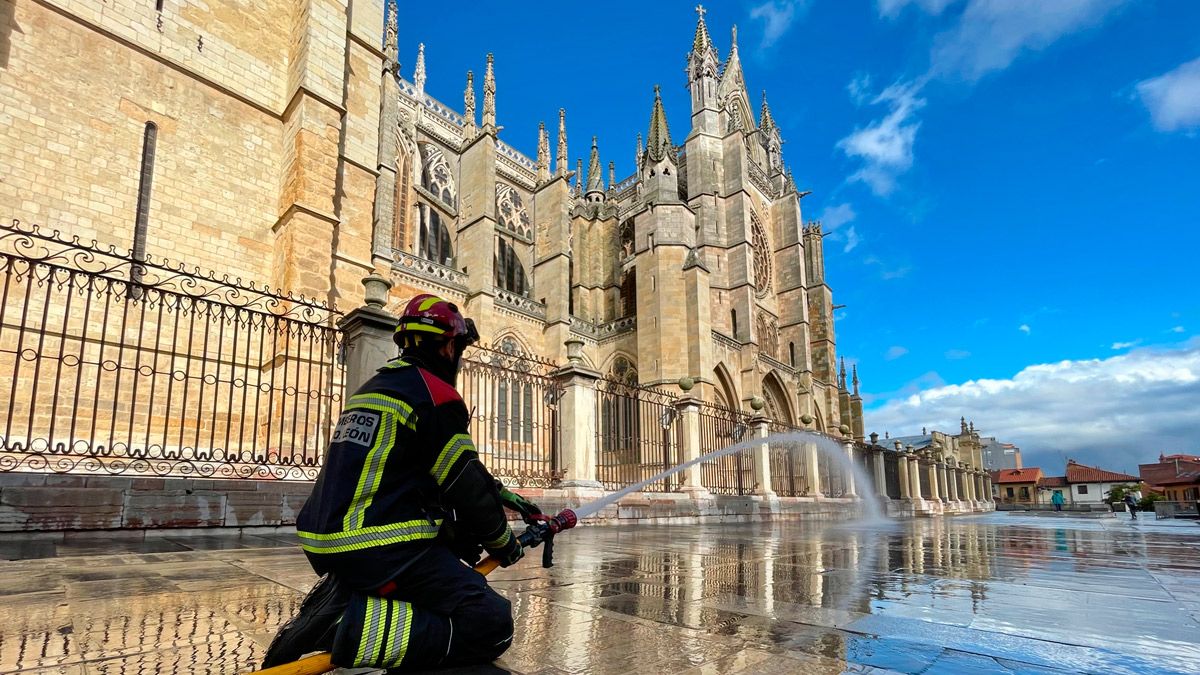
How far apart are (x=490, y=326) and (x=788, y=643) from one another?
19.1m

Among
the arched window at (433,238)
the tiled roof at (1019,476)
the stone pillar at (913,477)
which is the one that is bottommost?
the tiled roof at (1019,476)

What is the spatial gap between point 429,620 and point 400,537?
263 mm

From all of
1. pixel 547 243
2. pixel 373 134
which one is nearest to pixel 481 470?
pixel 373 134

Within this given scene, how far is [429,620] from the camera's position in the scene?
67.5 inches

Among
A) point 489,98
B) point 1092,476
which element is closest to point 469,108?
point 489,98

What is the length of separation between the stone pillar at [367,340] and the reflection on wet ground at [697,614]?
276 centimetres

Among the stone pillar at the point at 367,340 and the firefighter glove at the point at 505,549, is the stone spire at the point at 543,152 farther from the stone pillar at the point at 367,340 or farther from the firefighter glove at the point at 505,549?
the firefighter glove at the point at 505,549

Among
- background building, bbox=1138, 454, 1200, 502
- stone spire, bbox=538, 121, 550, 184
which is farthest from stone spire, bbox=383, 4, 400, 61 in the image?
background building, bbox=1138, 454, 1200, 502

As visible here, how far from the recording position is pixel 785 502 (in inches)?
571

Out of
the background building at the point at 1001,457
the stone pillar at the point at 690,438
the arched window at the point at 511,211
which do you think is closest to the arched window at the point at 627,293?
the arched window at the point at 511,211

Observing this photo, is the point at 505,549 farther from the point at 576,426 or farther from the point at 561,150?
the point at 561,150

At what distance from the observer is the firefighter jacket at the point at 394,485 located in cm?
166

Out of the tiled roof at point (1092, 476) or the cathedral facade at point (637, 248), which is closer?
the cathedral facade at point (637, 248)

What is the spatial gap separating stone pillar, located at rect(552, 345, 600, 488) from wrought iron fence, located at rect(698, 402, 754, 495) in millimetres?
3655
